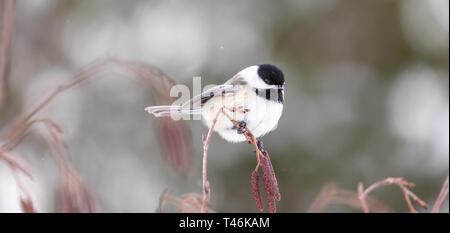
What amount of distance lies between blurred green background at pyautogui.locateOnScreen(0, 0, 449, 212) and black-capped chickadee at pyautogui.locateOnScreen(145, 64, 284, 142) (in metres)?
1.37

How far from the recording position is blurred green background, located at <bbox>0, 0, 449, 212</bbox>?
3.19 metres

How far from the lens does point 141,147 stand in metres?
3.30

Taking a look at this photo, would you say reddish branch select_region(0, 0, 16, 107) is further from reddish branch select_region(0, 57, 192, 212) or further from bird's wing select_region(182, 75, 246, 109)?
bird's wing select_region(182, 75, 246, 109)

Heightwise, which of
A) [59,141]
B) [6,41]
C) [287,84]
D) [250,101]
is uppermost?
[287,84]

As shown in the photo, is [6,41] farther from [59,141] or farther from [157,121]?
[157,121]

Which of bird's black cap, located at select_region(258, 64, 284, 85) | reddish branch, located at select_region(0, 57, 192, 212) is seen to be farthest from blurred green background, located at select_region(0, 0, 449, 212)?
reddish branch, located at select_region(0, 57, 192, 212)

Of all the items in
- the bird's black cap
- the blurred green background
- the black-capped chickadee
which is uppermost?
the blurred green background

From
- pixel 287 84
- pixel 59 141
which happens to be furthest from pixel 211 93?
pixel 287 84

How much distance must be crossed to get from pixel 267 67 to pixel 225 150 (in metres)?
1.75

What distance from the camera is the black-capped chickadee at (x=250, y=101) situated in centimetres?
170

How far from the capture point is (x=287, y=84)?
3.44m

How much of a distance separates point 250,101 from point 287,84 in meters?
1.77

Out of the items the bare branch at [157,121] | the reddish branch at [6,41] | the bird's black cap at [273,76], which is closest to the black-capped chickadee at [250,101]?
the bird's black cap at [273,76]
